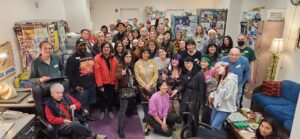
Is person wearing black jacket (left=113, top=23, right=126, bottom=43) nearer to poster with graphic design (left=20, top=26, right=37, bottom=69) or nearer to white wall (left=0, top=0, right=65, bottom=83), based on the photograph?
white wall (left=0, top=0, right=65, bottom=83)

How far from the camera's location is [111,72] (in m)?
3.90

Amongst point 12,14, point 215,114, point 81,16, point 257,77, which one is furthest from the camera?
point 81,16

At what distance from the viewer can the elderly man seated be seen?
287cm

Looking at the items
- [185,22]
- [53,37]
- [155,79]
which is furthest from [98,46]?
[185,22]

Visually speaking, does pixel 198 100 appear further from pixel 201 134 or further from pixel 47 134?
pixel 47 134

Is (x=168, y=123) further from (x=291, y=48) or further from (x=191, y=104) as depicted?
(x=291, y=48)

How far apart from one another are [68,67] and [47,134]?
1.21 metres

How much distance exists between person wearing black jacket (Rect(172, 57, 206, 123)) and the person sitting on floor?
0.30m

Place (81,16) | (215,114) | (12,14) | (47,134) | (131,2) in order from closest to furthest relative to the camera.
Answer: (47,134) < (215,114) < (12,14) < (81,16) < (131,2)

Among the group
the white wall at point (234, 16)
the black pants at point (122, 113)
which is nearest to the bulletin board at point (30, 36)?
the black pants at point (122, 113)

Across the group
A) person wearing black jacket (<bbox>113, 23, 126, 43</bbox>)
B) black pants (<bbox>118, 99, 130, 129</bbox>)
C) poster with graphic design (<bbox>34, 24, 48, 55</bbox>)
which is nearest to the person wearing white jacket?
black pants (<bbox>118, 99, 130, 129</bbox>)

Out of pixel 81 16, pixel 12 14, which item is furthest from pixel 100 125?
pixel 81 16

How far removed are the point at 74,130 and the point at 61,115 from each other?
306mm

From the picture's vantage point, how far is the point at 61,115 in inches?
118
